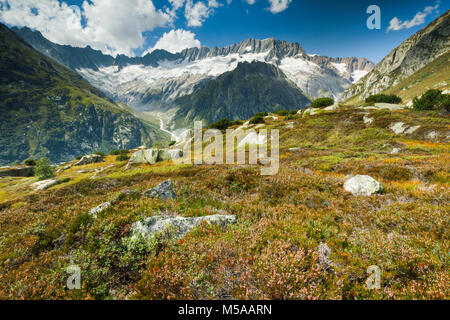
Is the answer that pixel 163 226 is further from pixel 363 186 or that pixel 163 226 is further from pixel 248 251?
pixel 363 186

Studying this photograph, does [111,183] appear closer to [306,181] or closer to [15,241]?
[15,241]

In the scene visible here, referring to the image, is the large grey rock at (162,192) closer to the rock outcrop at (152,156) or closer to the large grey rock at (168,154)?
the rock outcrop at (152,156)

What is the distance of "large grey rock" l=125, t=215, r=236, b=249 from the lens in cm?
503

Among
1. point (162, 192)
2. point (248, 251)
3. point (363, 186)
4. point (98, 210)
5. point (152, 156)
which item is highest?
point (152, 156)

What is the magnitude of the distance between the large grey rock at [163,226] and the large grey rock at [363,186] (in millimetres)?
7435

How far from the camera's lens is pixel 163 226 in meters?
5.65

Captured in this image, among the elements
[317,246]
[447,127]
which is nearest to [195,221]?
[317,246]

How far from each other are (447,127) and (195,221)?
39291 millimetres

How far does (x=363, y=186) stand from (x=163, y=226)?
399 inches

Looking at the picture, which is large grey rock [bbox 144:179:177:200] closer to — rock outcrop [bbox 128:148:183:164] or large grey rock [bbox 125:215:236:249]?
large grey rock [bbox 125:215:236:249]

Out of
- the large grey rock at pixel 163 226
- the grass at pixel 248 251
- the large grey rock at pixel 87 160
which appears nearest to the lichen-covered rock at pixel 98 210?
the grass at pixel 248 251

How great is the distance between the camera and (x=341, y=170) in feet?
47.0

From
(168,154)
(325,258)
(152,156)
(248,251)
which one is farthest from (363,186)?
(152,156)
